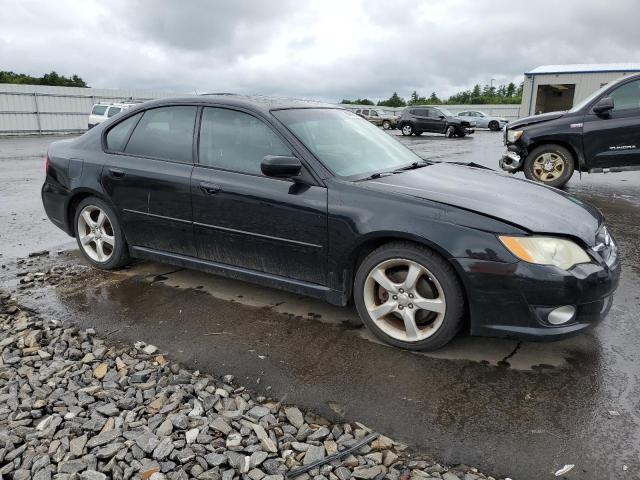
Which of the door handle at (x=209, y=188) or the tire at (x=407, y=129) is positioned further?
the tire at (x=407, y=129)

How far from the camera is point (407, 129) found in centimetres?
2936

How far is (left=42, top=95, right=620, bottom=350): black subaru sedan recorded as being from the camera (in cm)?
296

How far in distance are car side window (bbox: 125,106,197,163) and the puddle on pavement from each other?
1.11 meters

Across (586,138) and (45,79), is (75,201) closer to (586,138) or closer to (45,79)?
(586,138)

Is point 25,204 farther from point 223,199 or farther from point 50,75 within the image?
point 50,75

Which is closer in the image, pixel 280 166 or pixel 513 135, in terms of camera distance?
pixel 280 166

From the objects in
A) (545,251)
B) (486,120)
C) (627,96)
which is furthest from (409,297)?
(486,120)

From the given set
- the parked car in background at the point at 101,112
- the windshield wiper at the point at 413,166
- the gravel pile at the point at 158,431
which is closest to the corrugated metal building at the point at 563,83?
the parked car in background at the point at 101,112

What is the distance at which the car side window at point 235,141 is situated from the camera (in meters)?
3.73

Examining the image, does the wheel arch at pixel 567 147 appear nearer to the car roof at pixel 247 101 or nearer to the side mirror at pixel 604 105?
the side mirror at pixel 604 105

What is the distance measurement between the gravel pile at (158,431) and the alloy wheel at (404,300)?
2.89ft

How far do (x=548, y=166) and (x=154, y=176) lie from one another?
676 centimetres

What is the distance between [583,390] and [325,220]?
179 cm

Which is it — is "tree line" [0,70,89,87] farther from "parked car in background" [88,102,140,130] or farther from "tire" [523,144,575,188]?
"tire" [523,144,575,188]
